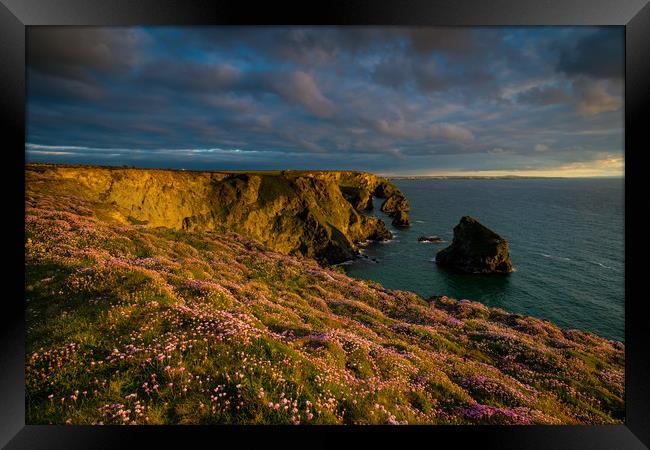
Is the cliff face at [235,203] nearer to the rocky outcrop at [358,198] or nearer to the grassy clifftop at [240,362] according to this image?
the grassy clifftop at [240,362]

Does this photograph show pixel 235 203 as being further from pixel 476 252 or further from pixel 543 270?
pixel 543 270

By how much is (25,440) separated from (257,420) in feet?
20.3

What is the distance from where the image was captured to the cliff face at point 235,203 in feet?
137

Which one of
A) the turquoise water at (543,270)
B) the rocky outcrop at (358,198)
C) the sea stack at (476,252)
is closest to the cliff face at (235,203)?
the turquoise water at (543,270)

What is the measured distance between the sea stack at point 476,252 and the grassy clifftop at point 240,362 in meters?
60.2

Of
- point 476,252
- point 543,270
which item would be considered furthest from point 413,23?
point 543,270

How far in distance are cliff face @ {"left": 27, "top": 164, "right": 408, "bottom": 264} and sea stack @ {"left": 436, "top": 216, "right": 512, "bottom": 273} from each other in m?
26.0

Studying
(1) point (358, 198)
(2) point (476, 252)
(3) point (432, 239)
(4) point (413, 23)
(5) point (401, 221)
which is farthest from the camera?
(1) point (358, 198)

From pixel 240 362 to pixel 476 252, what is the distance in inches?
2971

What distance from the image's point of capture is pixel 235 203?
6481 centimetres

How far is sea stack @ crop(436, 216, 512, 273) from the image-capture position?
222 feet

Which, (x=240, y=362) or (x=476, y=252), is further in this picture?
(x=476, y=252)

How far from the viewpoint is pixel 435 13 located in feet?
26.0

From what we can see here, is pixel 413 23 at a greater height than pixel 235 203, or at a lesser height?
greater
